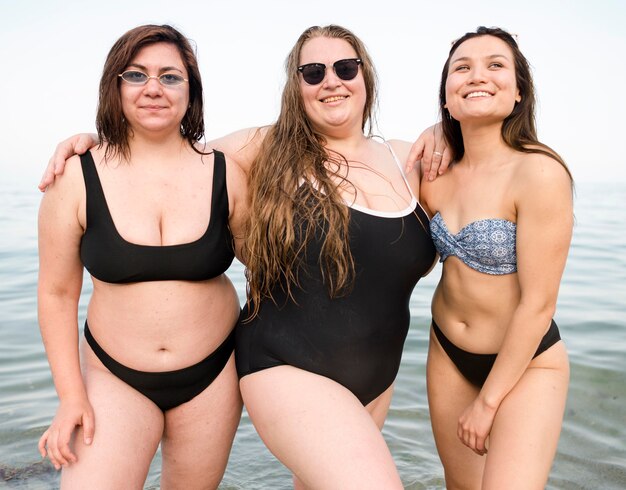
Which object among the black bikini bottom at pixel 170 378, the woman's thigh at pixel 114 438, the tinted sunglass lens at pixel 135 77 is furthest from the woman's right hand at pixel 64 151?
the woman's thigh at pixel 114 438

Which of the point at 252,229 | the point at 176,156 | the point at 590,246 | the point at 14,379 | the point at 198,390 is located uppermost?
Result: the point at 176,156

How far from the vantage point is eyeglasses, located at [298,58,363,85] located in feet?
11.5

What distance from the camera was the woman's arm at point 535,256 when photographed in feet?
9.73

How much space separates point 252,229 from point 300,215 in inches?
9.6

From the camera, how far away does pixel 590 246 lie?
45.0ft

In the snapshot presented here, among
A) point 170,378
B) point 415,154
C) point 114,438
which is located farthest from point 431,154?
point 114,438

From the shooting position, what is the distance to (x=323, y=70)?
11.5 ft

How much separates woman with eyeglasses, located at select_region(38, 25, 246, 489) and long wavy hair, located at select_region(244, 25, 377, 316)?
16cm

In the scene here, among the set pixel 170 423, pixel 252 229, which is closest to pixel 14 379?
pixel 170 423

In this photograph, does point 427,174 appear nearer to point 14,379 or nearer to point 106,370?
point 106,370

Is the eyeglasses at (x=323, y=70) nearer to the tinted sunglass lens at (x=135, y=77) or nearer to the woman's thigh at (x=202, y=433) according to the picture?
the tinted sunglass lens at (x=135, y=77)

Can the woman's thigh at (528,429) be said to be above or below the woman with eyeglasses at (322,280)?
below

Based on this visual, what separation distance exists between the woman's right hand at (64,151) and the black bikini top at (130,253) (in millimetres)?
63

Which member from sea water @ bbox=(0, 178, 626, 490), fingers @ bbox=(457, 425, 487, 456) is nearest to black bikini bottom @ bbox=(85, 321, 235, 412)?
fingers @ bbox=(457, 425, 487, 456)
